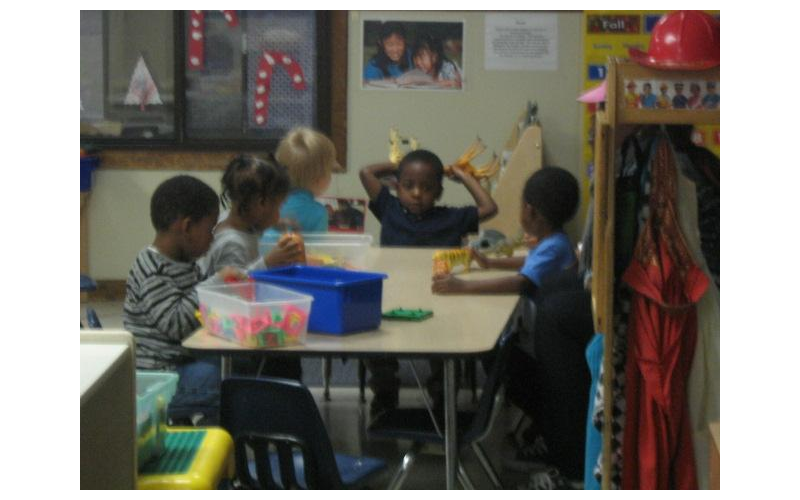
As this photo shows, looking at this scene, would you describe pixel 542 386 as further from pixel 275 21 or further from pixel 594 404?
pixel 275 21

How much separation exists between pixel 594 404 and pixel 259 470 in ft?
2.50

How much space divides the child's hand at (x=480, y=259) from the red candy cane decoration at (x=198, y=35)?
10.2ft

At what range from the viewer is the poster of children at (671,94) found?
224cm

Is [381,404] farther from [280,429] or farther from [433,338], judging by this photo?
[280,429]

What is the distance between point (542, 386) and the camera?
325 centimetres

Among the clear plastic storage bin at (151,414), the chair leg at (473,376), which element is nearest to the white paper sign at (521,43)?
the chair leg at (473,376)

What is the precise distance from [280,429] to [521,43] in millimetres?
4283

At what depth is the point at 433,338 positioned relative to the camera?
2732 millimetres

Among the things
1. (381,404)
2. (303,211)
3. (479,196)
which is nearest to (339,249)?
(303,211)

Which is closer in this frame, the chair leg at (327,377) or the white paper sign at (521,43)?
the chair leg at (327,377)

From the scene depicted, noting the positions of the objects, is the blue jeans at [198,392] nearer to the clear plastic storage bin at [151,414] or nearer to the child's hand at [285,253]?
the child's hand at [285,253]

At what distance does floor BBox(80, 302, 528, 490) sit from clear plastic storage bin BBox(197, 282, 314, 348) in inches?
21.7

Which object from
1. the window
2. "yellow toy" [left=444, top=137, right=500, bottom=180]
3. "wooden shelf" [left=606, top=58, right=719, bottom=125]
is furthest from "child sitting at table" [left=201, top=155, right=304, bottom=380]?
the window
